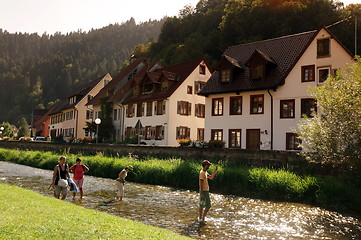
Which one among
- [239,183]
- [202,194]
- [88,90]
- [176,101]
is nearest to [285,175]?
[239,183]

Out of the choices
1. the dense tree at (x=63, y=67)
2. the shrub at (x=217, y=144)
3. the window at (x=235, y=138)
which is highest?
the dense tree at (x=63, y=67)

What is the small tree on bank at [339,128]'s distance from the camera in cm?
1662

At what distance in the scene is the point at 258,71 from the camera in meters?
31.0

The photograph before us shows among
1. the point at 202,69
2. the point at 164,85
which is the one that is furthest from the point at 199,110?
the point at 164,85

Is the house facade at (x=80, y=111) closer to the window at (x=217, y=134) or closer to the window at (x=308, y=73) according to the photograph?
the window at (x=217, y=134)

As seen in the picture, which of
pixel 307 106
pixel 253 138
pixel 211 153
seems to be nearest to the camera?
pixel 211 153

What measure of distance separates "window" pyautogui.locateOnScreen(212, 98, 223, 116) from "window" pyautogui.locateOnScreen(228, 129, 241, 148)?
2.03 metres

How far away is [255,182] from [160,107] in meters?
24.1

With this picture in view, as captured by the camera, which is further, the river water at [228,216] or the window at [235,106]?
the window at [235,106]

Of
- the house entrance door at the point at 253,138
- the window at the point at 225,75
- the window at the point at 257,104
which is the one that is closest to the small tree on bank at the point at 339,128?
the house entrance door at the point at 253,138

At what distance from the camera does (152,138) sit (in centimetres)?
4281

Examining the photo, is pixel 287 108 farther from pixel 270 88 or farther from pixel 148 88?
pixel 148 88

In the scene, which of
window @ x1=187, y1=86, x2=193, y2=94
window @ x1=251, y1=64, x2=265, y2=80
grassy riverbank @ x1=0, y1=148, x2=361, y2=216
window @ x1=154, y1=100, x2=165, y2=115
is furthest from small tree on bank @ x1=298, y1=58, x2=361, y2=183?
window @ x1=187, y1=86, x2=193, y2=94

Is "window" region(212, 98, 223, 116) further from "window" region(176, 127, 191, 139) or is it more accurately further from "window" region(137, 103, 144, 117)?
"window" region(137, 103, 144, 117)
